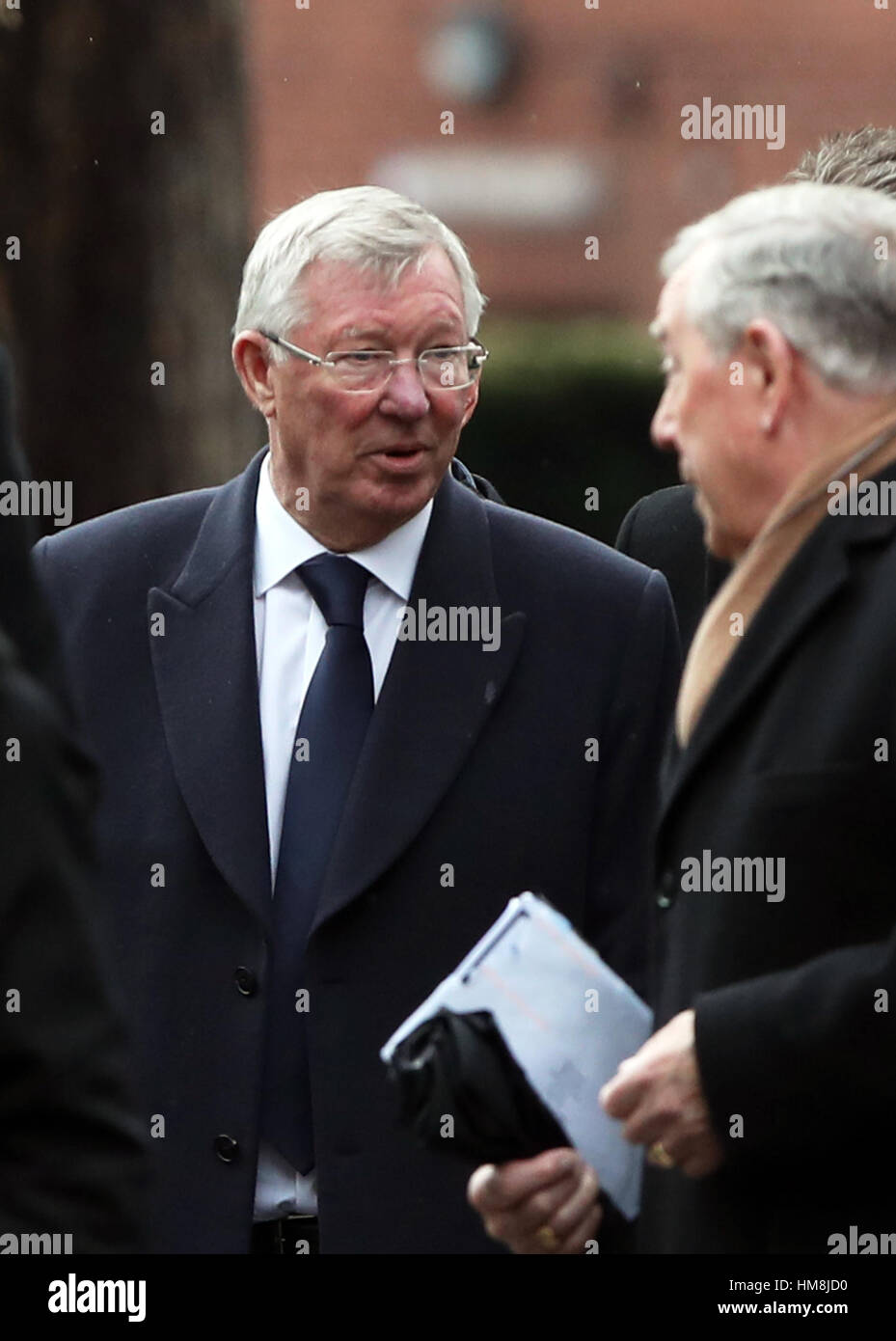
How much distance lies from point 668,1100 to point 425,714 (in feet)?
3.37

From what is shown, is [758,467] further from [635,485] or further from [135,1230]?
[635,485]

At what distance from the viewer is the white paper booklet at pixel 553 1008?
286 cm

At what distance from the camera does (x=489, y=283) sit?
23203 millimetres

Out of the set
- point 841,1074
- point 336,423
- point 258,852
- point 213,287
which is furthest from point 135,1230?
point 213,287

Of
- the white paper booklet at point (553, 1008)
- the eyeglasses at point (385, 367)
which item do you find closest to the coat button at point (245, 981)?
the white paper booklet at point (553, 1008)

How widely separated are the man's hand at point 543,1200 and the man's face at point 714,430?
2.61 feet

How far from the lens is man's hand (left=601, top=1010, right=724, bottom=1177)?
2.79 m

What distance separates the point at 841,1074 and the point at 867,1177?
150 millimetres

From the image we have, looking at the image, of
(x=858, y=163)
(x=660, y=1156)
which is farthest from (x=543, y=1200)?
(x=858, y=163)

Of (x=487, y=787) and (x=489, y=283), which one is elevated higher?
(x=489, y=283)

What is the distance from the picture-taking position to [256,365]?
155 inches
